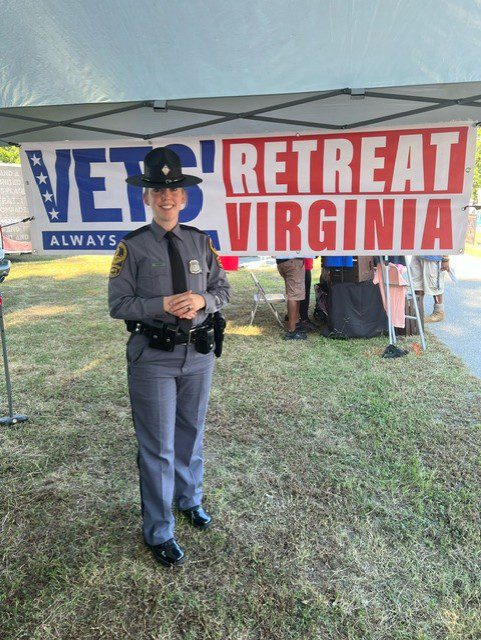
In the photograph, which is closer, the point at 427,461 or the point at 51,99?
the point at 51,99

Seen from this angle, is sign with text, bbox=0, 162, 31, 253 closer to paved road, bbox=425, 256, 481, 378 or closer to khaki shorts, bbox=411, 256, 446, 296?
khaki shorts, bbox=411, 256, 446, 296

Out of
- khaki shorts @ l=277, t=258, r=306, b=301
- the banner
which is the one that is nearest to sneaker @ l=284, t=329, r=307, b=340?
khaki shorts @ l=277, t=258, r=306, b=301

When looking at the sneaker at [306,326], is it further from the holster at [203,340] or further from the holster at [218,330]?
the holster at [203,340]

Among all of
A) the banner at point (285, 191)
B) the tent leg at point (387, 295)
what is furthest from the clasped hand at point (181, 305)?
the tent leg at point (387, 295)

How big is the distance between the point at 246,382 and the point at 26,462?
7.45 feet

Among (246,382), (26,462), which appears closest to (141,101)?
(26,462)

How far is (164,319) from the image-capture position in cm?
224

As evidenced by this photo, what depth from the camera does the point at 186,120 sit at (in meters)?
2.69

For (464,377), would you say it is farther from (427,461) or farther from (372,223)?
(372,223)

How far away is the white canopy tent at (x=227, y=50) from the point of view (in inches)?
69.8

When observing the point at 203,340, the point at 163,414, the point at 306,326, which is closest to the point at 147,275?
the point at 203,340

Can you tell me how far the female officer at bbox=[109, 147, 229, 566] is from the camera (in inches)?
86.9

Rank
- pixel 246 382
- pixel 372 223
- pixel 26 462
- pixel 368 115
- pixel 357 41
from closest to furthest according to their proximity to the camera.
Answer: pixel 357 41, pixel 368 115, pixel 372 223, pixel 26 462, pixel 246 382

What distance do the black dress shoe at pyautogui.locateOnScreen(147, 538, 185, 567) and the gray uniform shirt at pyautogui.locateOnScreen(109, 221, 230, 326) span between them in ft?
3.91
